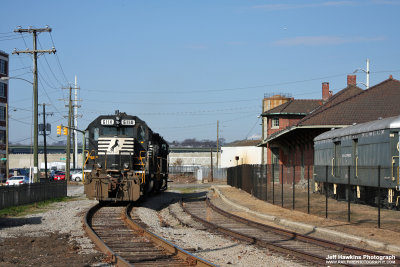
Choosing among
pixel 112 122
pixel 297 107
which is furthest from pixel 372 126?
pixel 297 107

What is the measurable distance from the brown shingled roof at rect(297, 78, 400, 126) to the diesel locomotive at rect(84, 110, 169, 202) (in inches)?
748

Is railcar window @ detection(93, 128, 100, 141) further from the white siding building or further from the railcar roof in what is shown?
the white siding building

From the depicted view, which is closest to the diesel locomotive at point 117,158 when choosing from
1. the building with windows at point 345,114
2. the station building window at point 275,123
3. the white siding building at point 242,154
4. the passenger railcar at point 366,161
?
the passenger railcar at point 366,161

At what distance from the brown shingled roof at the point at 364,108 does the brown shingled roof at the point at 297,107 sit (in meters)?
13.0

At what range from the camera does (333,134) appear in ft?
96.3

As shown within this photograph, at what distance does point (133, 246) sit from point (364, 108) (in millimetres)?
32002

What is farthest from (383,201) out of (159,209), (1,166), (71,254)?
(1,166)

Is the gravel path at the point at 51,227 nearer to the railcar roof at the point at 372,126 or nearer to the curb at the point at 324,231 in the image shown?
the curb at the point at 324,231

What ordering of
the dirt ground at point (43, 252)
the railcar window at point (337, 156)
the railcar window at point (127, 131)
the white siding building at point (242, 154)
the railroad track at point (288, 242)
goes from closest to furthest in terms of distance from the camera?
1. the dirt ground at point (43, 252)
2. the railroad track at point (288, 242)
3. the railcar window at point (127, 131)
4. the railcar window at point (337, 156)
5. the white siding building at point (242, 154)

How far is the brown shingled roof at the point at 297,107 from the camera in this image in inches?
2202

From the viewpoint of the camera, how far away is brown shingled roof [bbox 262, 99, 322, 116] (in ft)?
184

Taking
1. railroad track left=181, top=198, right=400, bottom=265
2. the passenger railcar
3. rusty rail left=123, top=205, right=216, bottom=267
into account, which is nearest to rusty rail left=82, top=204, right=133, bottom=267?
rusty rail left=123, top=205, right=216, bottom=267

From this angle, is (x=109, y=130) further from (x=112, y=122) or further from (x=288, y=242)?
(x=288, y=242)

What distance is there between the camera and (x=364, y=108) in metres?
40.5
